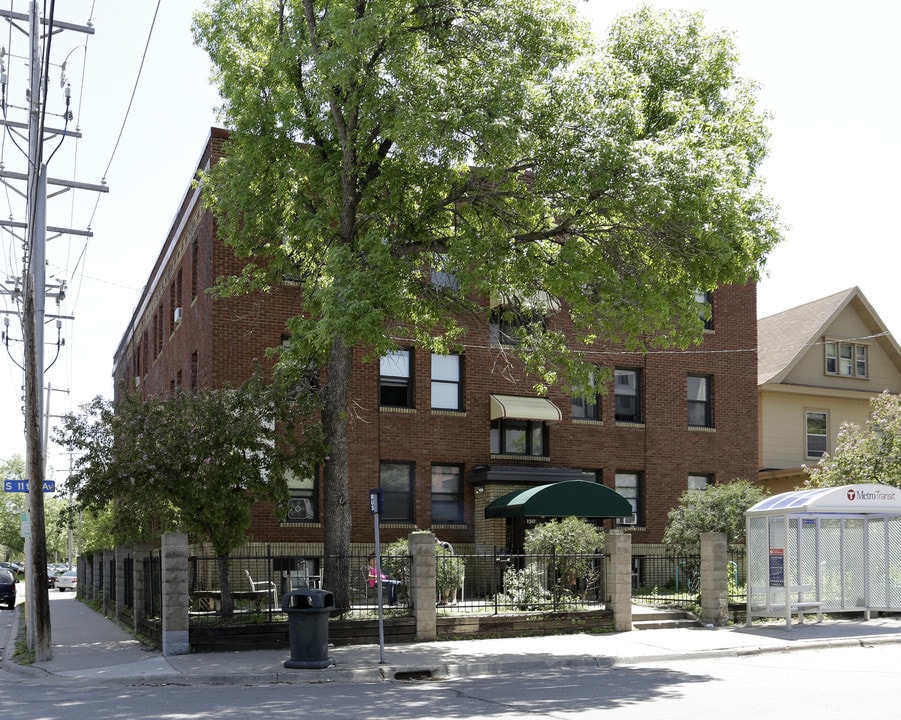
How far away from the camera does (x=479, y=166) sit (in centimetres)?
1725

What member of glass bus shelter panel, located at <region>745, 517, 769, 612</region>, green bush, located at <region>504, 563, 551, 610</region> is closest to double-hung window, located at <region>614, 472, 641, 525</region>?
glass bus shelter panel, located at <region>745, 517, 769, 612</region>

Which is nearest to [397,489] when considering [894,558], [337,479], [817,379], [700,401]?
[337,479]

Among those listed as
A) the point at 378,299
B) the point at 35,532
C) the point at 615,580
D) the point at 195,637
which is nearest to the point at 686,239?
the point at 378,299

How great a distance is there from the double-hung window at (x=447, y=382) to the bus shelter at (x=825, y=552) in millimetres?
9460

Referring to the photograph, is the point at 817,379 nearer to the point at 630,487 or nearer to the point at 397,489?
the point at 630,487

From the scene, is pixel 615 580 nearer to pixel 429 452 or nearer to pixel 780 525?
pixel 780 525

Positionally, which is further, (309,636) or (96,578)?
(96,578)

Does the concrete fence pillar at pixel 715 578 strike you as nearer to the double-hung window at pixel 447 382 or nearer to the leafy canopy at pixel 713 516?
the leafy canopy at pixel 713 516

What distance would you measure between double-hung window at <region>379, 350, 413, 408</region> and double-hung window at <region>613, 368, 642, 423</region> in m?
6.36

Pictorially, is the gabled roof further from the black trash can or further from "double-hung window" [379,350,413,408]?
the black trash can

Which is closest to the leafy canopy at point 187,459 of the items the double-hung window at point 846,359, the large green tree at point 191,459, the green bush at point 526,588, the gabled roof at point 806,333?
the large green tree at point 191,459

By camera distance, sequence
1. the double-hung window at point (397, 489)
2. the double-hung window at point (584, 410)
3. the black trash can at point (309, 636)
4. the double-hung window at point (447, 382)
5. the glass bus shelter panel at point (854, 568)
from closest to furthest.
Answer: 1. the black trash can at point (309, 636)
2. the glass bus shelter panel at point (854, 568)
3. the double-hung window at point (397, 489)
4. the double-hung window at point (447, 382)
5. the double-hung window at point (584, 410)

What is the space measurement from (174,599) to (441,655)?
14.2 feet

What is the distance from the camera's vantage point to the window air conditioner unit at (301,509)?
26.0 metres
